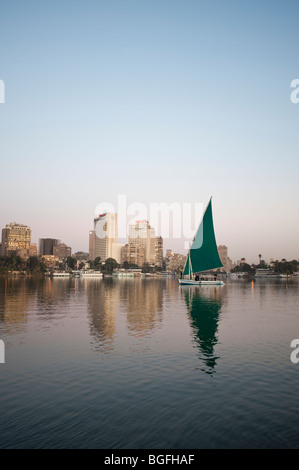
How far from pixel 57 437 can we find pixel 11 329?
24.5 meters

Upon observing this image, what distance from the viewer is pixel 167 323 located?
41781mm

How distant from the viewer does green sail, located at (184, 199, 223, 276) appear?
364 ft

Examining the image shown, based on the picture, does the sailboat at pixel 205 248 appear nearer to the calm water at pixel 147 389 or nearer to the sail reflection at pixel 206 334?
the sail reflection at pixel 206 334

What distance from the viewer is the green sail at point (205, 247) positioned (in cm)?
11094

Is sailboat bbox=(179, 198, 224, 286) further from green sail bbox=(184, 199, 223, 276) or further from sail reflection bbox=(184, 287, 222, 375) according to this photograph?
sail reflection bbox=(184, 287, 222, 375)

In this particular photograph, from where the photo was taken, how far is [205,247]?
112500 mm

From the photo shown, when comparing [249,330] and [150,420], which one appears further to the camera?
[249,330]

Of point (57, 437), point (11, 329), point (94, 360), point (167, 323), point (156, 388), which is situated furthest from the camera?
point (167, 323)

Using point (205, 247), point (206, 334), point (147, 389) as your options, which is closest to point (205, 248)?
point (205, 247)

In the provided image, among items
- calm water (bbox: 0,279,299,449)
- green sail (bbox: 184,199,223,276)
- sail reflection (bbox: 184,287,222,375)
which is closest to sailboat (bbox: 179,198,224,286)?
green sail (bbox: 184,199,223,276)

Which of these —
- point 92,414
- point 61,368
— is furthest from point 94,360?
point 92,414

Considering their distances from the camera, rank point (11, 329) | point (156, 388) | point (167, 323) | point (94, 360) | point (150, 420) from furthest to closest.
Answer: point (167, 323) → point (11, 329) → point (94, 360) → point (156, 388) → point (150, 420)

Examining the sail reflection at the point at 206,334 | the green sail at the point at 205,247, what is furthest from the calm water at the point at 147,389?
the green sail at the point at 205,247

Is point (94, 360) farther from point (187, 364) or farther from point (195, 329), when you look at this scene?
point (195, 329)
